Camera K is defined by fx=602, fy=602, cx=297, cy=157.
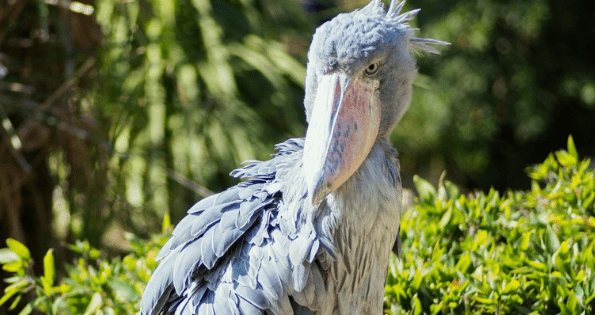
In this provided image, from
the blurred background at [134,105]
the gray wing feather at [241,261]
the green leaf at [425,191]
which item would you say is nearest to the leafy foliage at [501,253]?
the green leaf at [425,191]

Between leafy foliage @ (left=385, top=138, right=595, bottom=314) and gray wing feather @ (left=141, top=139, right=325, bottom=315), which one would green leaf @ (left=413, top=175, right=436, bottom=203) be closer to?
leafy foliage @ (left=385, top=138, right=595, bottom=314)

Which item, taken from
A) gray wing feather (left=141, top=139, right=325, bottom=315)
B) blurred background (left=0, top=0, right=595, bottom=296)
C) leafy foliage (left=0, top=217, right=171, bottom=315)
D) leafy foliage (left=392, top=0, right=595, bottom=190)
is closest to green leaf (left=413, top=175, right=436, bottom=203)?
gray wing feather (left=141, top=139, right=325, bottom=315)

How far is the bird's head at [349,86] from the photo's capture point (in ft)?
3.82

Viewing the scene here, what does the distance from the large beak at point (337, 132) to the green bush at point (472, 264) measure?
0.58 metres

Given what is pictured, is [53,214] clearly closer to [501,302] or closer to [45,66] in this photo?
[45,66]

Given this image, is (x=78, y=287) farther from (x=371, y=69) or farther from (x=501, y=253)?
(x=501, y=253)

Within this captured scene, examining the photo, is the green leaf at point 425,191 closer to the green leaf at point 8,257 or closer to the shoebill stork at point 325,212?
the shoebill stork at point 325,212

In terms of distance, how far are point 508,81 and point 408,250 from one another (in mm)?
3416

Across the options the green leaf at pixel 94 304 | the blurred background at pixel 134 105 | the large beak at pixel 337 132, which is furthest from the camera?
the blurred background at pixel 134 105

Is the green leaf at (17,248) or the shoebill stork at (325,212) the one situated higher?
the shoebill stork at (325,212)

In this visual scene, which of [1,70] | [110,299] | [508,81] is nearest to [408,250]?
[110,299]

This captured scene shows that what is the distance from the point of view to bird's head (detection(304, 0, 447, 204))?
116cm

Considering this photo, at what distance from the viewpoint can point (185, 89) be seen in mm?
3418

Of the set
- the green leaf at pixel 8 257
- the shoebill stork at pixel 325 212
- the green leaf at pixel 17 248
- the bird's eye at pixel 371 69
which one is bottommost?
the green leaf at pixel 8 257
